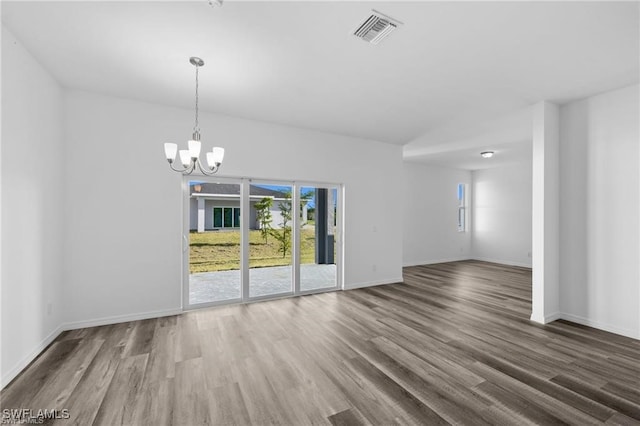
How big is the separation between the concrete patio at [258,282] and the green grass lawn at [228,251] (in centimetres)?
18

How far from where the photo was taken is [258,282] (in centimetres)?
495

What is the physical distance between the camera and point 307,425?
1886mm

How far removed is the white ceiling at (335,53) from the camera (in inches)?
87.0

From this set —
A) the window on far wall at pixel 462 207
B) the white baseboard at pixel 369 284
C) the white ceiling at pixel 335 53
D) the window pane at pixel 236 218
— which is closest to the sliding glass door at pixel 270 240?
the window pane at pixel 236 218

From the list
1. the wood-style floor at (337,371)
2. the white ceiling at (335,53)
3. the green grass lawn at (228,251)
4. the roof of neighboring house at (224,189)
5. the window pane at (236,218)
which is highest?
the white ceiling at (335,53)

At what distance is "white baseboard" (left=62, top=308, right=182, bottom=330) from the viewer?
11.4 feet

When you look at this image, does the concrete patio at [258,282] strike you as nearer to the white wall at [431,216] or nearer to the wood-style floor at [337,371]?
the wood-style floor at [337,371]

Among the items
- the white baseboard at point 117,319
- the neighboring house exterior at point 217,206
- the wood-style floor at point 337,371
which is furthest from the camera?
the neighboring house exterior at point 217,206

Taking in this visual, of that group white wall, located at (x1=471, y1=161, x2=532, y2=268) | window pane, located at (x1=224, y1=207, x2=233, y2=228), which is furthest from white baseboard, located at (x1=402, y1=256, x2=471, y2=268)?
window pane, located at (x1=224, y1=207, x2=233, y2=228)

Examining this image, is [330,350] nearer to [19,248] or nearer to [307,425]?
[307,425]

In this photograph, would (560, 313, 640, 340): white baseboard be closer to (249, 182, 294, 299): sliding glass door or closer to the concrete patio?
the concrete patio

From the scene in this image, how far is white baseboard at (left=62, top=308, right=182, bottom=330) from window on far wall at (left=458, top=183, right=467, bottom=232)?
8.60 metres

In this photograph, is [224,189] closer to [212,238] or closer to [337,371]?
[212,238]

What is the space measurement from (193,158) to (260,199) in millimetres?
2053
